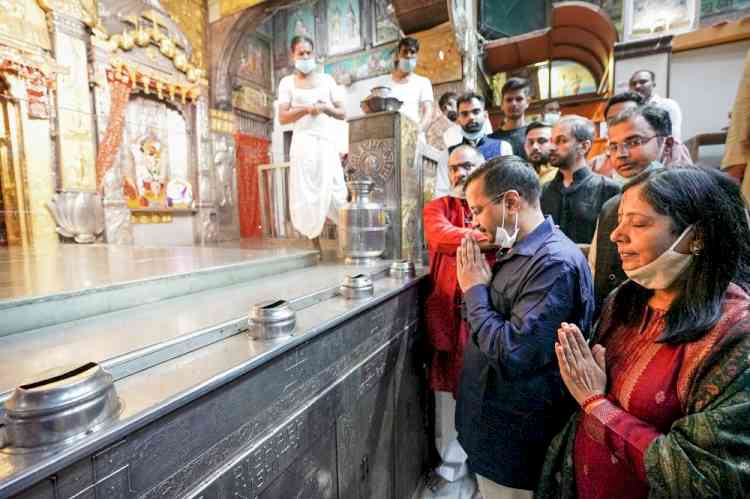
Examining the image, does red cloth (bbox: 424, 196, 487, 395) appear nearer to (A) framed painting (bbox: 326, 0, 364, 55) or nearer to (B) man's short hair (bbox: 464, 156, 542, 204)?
(B) man's short hair (bbox: 464, 156, 542, 204)

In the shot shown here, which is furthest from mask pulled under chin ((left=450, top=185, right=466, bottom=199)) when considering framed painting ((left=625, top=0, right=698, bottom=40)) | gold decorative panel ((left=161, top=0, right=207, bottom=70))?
framed painting ((left=625, top=0, right=698, bottom=40))

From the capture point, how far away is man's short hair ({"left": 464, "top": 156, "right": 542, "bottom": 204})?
1483 millimetres

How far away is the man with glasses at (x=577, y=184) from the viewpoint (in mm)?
2398

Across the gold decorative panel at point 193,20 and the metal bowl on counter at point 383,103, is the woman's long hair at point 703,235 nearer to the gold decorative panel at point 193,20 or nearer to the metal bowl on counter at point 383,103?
the metal bowl on counter at point 383,103

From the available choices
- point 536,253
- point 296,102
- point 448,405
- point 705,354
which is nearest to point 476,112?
point 296,102

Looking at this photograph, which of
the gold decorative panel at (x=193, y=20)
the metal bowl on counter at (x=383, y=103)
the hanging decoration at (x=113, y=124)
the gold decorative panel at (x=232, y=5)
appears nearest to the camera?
the metal bowl on counter at (x=383, y=103)

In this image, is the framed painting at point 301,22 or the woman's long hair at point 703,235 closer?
the woman's long hair at point 703,235

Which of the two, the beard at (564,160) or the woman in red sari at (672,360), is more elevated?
the beard at (564,160)

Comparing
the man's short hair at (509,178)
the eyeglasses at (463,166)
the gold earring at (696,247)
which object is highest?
the eyeglasses at (463,166)

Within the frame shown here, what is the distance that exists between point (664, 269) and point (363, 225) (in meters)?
2.11

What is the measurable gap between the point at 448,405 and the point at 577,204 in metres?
1.69

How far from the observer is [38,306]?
145cm

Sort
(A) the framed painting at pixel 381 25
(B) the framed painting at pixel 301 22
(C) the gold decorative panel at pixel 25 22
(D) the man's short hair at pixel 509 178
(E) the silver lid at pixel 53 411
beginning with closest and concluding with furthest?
1. (E) the silver lid at pixel 53 411
2. (D) the man's short hair at pixel 509 178
3. (C) the gold decorative panel at pixel 25 22
4. (A) the framed painting at pixel 381 25
5. (B) the framed painting at pixel 301 22

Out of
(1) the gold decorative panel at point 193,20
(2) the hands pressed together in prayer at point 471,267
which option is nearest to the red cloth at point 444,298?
(2) the hands pressed together in prayer at point 471,267
